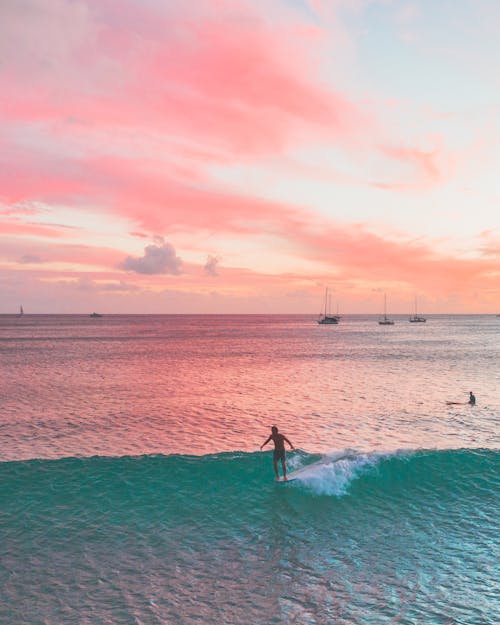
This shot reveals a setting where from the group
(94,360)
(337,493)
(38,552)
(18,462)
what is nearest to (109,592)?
(38,552)

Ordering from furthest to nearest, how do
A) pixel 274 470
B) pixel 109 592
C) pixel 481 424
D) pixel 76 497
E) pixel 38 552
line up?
pixel 481 424, pixel 274 470, pixel 76 497, pixel 38 552, pixel 109 592

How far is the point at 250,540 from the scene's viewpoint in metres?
14.7

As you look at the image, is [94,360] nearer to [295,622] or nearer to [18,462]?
[18,462]

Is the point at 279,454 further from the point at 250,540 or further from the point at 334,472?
the point at 250,540

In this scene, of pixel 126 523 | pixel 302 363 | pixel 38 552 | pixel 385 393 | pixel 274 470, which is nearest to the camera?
pixel 38 552

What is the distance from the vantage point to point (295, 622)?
1053 centimetres

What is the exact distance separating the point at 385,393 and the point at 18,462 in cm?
3380

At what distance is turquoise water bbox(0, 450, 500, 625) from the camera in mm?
11211

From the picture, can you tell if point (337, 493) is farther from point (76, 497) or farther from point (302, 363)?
point (302, 363)

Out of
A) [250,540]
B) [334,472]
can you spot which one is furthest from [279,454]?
[250,540]

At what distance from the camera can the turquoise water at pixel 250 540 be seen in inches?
441

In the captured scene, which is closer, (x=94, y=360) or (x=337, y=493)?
(x=337, y=493)

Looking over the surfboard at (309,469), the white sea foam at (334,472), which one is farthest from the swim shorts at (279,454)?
the white sea foam at (334,472)

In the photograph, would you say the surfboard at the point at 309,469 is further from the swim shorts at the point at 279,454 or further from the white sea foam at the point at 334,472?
the swim shorts at the point at 279,454
